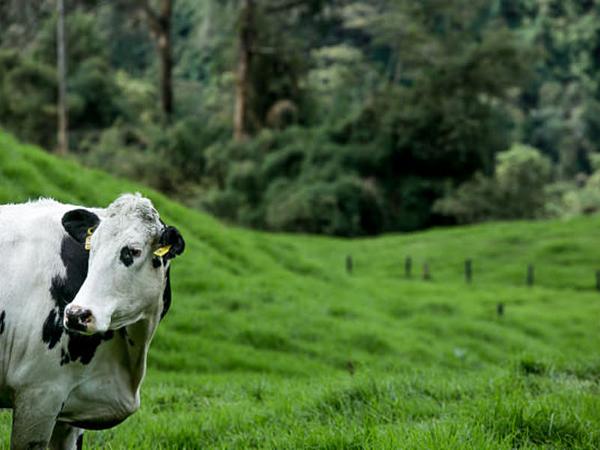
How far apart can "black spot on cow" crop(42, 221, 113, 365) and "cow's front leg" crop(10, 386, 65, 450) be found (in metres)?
0.21

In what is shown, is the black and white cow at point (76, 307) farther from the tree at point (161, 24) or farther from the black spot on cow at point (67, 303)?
the tree at point (161, 24)

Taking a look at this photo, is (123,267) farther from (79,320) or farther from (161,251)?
(79,320)

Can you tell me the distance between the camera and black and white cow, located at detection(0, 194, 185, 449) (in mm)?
4105

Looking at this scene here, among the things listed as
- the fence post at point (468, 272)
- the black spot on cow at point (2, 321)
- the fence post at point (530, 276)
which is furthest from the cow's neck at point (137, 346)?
the fence post at point (530, 276)

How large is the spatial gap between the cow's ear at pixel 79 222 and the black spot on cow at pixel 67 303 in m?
0.12

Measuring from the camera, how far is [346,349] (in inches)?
514

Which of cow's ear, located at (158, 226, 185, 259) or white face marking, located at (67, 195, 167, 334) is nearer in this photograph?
white face marking, located at (67, 195, 167, 334)

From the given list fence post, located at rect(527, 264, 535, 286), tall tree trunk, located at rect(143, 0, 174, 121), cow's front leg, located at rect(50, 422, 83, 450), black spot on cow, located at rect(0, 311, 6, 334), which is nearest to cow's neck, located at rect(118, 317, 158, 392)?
cow's front leg, located at rect(50, 422, 83, 450)

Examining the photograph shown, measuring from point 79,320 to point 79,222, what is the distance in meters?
0.72

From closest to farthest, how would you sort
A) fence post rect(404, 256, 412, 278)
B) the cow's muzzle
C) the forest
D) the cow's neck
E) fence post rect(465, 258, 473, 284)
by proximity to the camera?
the cow's muzzle < the cow's neck < fence post rect(465, 258, 473, 284) < fence post rect(404, 256, 412, 278) < the forest

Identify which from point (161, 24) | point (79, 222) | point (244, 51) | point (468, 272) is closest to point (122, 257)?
point (79, 222)

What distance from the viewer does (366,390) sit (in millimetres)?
6445

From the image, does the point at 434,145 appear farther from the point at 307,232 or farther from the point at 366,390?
the point at 366,390

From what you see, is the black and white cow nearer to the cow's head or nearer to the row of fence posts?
the cow's head
